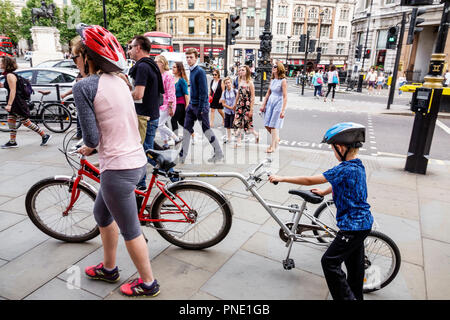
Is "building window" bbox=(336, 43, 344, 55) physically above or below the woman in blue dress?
above

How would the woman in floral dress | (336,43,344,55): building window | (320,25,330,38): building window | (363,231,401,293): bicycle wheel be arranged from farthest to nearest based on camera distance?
(336,43,344,55): building window → (320,25,330,38): building window → the woman in floral dress → (363,231,401,293): bicycle wheel

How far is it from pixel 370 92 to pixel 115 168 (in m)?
26.6

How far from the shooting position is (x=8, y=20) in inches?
2510

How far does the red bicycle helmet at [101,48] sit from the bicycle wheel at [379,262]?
2.41m

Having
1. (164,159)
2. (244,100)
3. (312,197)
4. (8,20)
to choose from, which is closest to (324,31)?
(8,20)

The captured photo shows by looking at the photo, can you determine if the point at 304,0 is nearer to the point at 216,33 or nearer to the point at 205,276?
the point at 216,33

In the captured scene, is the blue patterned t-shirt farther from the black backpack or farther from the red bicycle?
the black backpack

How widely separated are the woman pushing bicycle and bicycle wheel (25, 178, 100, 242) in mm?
1035

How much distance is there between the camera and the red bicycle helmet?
2141 millimetres

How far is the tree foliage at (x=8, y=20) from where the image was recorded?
62344mm

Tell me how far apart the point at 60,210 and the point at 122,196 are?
5.09 ft

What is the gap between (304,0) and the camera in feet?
212

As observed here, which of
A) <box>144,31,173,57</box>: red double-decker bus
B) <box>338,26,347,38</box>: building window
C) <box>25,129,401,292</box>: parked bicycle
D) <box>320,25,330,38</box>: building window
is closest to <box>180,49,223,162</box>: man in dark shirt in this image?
<box>25,129,401,292</box>: parked bicycle
